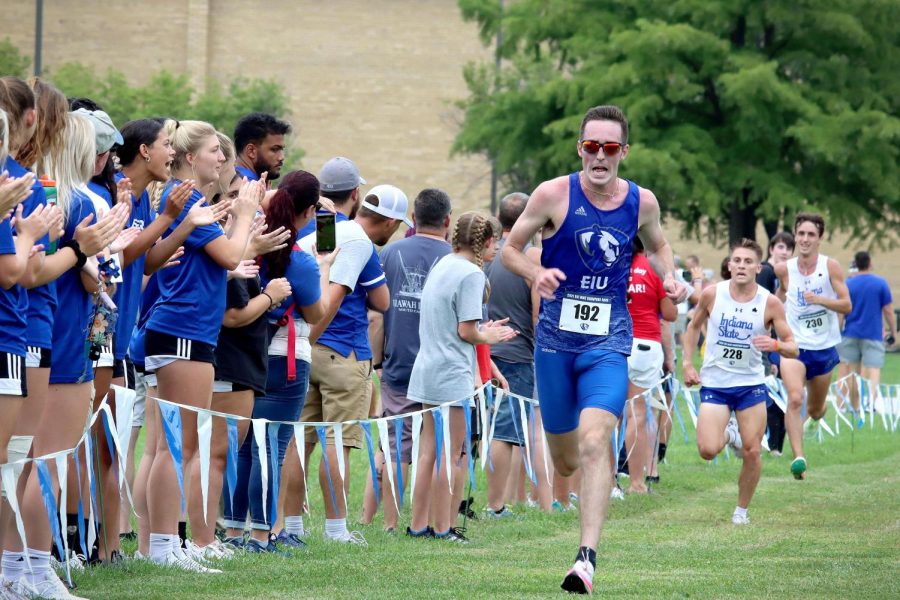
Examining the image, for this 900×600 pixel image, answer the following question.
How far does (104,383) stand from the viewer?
740 centimetres

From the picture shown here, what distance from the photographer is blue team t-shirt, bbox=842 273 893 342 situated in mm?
20953

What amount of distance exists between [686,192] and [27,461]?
94.9 feet

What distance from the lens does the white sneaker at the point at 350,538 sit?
8758 mm

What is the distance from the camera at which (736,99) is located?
109 feet

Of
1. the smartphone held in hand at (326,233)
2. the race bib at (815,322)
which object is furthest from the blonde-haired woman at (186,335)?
the race bib at (815,322)

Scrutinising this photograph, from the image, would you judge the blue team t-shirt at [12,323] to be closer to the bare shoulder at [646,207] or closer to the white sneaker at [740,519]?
the bare shoulder at [646,207]

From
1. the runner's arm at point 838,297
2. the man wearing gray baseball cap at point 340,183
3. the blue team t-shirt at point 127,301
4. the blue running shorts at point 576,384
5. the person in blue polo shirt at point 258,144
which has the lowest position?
the runner's arm at point 838,297

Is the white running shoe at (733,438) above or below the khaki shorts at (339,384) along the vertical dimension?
below

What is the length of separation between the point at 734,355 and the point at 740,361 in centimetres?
7

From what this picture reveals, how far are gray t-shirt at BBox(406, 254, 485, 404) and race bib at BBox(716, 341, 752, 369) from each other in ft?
8.43

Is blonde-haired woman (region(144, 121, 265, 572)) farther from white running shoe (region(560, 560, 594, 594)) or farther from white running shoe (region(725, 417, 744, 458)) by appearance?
white running shoe (region(725, 417, 744, 458))

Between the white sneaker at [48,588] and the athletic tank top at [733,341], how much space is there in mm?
6034

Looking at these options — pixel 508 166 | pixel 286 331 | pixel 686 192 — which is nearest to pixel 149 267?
pixel 286 331

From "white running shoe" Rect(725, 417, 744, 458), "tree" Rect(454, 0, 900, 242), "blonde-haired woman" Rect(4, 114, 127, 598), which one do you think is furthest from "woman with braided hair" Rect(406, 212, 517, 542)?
"tree" Rect(454, 0, 900, 242)
